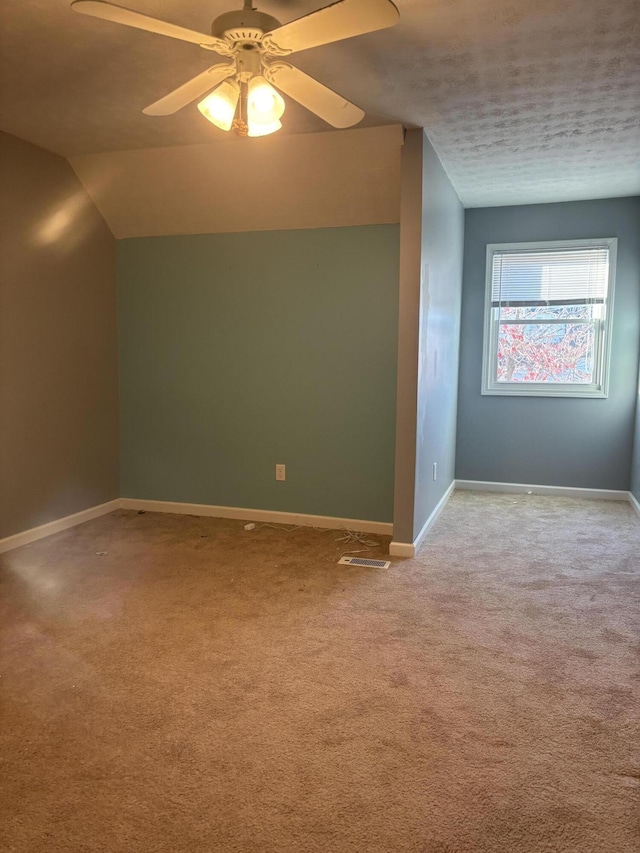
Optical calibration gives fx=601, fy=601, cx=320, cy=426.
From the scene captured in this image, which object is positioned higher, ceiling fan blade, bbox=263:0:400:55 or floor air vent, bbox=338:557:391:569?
ceiling fan blade, bbox=263:0:400:55

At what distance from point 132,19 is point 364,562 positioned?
2.69 meters

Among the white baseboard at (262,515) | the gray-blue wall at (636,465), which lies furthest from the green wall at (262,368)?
the gray-blue wall at (636,465)

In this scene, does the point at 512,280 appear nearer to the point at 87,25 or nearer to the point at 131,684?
the point at 87,25

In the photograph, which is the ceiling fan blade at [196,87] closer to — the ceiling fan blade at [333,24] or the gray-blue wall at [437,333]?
the ceiling fan blade at [333,24]

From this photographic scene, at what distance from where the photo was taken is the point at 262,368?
13.8 ft

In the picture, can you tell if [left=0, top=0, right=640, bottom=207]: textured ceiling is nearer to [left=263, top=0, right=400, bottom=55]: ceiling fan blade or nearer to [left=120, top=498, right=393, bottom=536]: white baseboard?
[left=263, top=0, right=400, bottom=55]: ceiling fan blade

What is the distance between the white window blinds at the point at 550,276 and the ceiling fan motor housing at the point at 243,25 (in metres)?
3.79

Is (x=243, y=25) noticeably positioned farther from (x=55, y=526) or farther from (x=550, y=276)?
(x=550, y=276)

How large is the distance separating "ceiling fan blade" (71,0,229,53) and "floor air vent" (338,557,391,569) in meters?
2.52

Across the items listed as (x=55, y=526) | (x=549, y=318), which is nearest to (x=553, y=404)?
(x=549, y=318)

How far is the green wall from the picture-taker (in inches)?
156

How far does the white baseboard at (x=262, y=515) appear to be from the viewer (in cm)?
401

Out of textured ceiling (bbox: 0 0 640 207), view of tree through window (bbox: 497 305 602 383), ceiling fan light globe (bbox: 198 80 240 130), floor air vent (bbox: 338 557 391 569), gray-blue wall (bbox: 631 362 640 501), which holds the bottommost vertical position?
floor air vent (bbox: 338 557 391 569)

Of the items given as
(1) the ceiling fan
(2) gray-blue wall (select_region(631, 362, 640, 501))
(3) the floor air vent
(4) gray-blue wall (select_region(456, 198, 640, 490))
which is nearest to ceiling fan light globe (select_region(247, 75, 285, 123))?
(1) the ceiling fan
